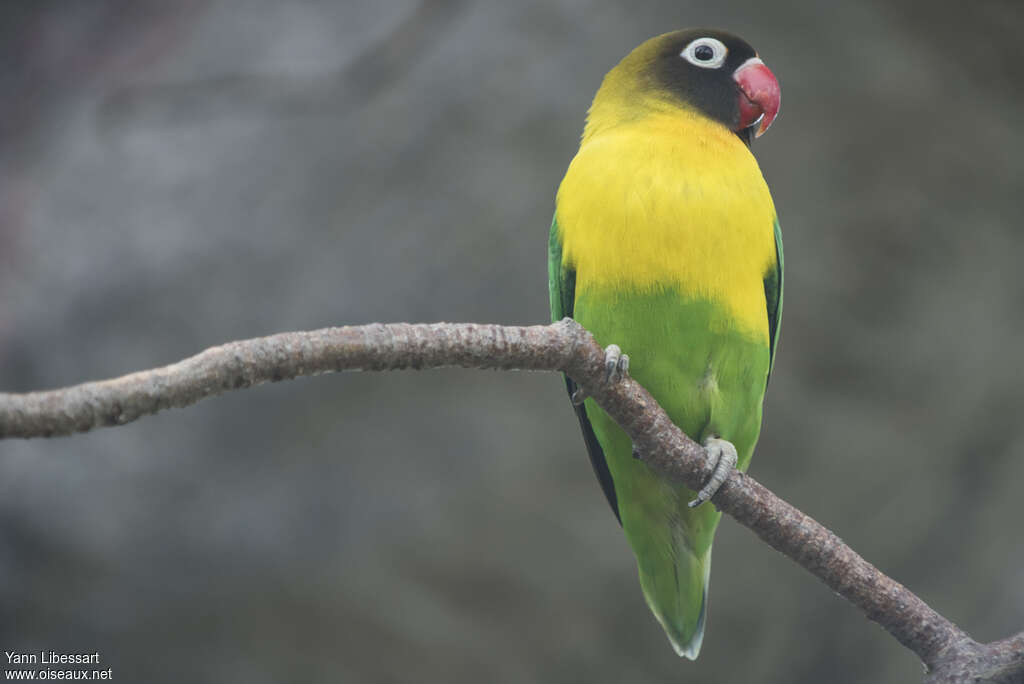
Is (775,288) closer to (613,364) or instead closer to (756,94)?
(756,94)

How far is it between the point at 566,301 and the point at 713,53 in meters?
0.73

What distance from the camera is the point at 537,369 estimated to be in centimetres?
137

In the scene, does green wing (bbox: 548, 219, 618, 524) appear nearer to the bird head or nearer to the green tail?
the green tail

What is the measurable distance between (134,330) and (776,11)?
2934 mm

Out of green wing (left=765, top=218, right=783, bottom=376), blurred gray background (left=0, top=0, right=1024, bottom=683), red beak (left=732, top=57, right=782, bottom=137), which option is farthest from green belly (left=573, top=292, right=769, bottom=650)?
blurred gray background (left=0, top=0, right=1024, bottom=683)

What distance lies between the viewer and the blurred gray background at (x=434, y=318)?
3.19m

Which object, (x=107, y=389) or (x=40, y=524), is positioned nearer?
(x=107, y=389)

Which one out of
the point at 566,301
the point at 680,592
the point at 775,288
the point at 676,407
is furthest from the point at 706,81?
the point at 680,592

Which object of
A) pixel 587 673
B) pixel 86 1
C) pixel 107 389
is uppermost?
pixel 86 1

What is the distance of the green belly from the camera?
1.73m

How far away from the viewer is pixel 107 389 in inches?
37.7

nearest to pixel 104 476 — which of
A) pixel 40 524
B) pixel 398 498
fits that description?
pixel 40 524

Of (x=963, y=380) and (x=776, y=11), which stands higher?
(x=776, y=11)

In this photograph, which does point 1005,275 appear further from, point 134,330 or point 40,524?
point 40,524
